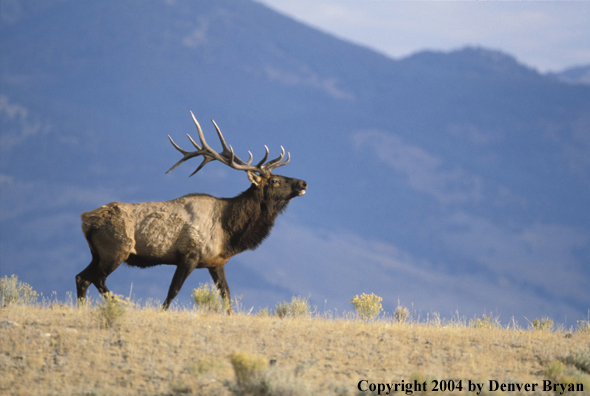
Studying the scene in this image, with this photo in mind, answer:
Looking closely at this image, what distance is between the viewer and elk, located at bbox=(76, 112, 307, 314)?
1129cm

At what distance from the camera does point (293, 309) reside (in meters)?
13.3

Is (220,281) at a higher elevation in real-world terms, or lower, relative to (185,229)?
lower

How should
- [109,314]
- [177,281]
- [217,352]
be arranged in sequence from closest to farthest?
[217,352] → [109,314] → [177,281]

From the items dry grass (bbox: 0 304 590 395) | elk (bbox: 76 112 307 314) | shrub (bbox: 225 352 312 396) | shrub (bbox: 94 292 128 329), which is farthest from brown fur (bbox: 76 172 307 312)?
shrub (bbox: 225 352 312 396)

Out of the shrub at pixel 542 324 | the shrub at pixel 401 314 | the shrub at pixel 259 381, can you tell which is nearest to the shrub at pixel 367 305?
the shrub at pixel 401 314

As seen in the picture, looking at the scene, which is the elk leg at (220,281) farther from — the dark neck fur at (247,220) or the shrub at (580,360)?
the shrub at (580,360)

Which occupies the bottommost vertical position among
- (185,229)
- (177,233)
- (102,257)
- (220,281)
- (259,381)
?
(259,381)

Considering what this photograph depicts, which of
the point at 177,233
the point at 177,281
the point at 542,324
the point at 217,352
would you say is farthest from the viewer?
the point at 542,324

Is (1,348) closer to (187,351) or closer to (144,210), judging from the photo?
(187,351)

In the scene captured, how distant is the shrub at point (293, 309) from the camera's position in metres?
13.1

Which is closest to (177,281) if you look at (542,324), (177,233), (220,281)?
(177,233)

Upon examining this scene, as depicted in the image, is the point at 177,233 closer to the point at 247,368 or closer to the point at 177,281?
the point at 177,281

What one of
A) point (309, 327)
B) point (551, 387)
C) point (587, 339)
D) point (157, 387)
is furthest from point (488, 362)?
point (157, 387)

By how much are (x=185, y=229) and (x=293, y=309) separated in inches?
128
